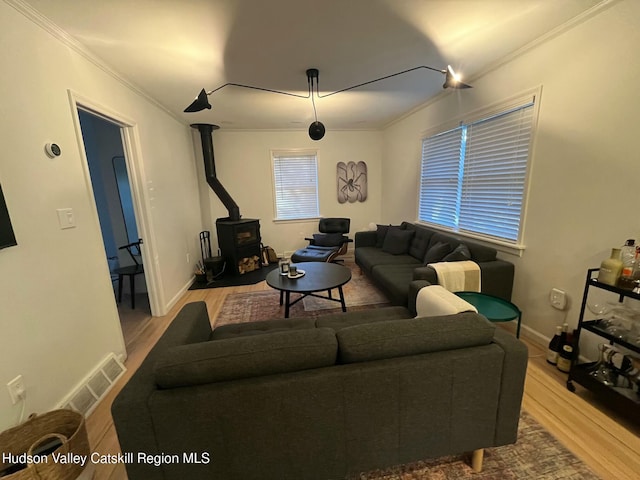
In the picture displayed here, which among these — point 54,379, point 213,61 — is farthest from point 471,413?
point 213,61

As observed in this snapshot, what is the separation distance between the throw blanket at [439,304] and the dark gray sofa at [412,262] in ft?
2.52

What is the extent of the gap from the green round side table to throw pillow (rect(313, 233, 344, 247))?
252cm

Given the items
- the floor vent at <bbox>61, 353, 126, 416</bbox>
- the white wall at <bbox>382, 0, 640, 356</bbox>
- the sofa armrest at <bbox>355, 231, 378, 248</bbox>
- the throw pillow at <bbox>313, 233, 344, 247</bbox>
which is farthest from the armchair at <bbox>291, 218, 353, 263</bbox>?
the floor vent at <bbox>61, 353, 126, 416</bbox>

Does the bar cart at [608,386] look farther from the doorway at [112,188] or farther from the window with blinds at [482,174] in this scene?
the doorway at [112,188]

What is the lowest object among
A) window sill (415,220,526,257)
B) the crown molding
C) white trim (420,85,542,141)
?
window sill (415,220,526,257)

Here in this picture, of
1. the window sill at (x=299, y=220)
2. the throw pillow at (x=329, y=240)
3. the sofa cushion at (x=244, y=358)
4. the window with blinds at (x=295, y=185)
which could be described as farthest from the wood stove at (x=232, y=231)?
the sofa cushion at (x=244, y=358)

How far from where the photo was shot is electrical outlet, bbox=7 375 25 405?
136cm

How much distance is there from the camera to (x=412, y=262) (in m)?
3.39

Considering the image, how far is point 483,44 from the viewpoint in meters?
2.17

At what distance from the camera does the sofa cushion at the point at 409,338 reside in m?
1.11

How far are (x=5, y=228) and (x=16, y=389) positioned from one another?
2.84ft

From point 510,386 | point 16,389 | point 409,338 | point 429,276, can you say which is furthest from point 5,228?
point 429,276

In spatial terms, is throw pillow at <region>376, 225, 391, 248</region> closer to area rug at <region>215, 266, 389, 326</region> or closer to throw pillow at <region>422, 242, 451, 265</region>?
area rug at <region>215, 266, 389, 326</region>

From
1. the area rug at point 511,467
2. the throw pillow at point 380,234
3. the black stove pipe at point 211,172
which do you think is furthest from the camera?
the black stove pipe at point 211,172
